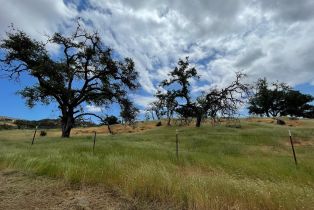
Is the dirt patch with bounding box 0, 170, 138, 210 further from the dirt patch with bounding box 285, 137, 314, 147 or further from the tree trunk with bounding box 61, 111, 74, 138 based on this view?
the tree trunk with bounding box 61, 111, 74, 138

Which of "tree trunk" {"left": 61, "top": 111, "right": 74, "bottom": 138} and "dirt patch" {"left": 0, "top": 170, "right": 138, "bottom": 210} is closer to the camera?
"dirt patch" {"left": 0, "top": 170, "right": 138, "bottom": 210}

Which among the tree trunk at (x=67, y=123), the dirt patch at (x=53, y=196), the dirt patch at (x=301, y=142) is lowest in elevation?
the dirt patch at (x=53, y=196)

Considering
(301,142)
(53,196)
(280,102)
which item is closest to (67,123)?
(301,142)

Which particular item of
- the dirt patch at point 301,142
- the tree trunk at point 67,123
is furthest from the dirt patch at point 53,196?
the tree trunk at point 67,123

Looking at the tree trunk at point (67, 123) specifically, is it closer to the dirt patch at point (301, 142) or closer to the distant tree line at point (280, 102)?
the dirt patch at point (301, 142)

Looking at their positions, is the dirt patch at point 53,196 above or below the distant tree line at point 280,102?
below

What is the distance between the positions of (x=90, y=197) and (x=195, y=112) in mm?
43331

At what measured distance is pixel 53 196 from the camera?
6.62 metres

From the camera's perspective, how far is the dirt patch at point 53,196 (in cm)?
607

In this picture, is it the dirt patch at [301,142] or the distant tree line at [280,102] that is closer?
the dirt patch at [301,142]

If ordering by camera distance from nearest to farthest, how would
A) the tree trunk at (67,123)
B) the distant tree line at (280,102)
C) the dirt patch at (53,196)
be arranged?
the dirt patch at (53,196)
the tree trunk at (67,123)
the distant tree line at (280,102)

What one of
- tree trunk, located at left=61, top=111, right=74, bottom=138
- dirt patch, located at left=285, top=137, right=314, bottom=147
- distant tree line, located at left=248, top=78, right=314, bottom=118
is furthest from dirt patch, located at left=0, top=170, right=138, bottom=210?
distant tree line, located at left=248, top=78, right=314, bottom=118

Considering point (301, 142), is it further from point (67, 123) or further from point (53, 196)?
point (53, 196)

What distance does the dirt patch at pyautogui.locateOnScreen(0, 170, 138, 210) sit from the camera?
607 cm
